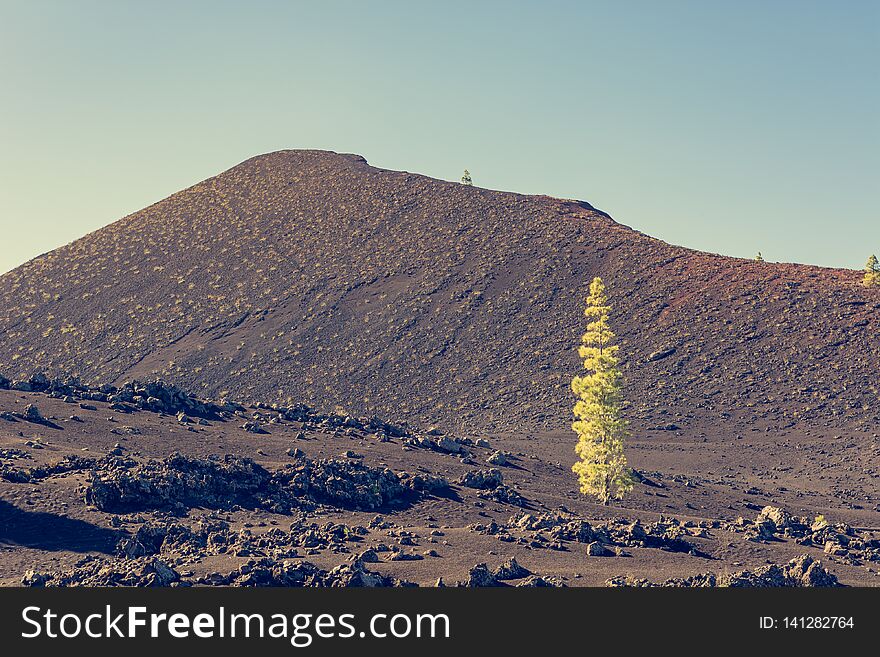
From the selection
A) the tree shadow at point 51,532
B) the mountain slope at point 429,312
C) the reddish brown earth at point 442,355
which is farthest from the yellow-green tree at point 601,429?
the mountain slope at point 429,312

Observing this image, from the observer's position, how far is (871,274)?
10144 centimetres

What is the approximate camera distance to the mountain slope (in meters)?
87.5

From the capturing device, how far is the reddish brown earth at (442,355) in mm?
39531

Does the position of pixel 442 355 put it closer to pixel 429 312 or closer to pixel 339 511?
pixel 429 312

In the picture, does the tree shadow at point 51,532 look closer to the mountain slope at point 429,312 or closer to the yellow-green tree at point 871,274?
the mountain slope at point 429,312

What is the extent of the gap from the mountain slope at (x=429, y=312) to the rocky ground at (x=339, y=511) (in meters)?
20.3

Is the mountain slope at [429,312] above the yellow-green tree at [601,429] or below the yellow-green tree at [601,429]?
above

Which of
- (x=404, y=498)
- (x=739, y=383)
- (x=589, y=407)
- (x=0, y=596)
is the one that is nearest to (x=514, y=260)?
(x=739, y=383)

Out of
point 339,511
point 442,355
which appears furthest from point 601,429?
point 442,355

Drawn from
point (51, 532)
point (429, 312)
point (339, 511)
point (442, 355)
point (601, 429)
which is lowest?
point (339, 511)

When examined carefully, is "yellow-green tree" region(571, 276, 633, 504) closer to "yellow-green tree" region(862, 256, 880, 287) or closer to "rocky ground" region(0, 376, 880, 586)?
Answer: "rocky ground" region(0, 376, 880, 586)

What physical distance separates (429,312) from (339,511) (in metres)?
65.3

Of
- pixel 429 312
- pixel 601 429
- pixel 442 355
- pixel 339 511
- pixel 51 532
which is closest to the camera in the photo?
pixel 51 532

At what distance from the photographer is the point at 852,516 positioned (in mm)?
56562
